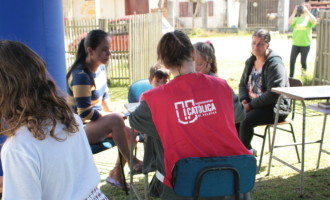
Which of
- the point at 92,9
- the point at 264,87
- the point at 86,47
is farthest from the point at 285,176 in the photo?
the point at 92,9

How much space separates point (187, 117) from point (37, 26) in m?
1.79

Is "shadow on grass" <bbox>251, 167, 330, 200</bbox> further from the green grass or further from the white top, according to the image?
the white top

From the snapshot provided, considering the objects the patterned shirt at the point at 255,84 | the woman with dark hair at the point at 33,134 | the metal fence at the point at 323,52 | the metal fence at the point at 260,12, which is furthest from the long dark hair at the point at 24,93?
the metal fence at the point at 260,12

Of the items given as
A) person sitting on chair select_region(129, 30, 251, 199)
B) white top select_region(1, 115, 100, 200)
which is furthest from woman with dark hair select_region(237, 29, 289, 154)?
white top select_region(1, 115, 100, 200)

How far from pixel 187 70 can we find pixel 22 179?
1.25 meters

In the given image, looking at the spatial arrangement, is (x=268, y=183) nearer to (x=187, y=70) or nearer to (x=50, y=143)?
(x=187, y=70)

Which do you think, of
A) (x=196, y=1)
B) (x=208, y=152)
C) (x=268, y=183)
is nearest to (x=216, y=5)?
(x=196, y=1)

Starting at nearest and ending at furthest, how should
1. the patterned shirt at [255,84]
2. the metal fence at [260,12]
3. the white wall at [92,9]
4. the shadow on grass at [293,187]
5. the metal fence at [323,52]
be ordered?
1. the shadow on grass at [293,187]
2. the patterned shirt at [255,84]
3. the metal fence at [323,52]
4. the white wall at [92,9]
5. the metal fence at [260,12]

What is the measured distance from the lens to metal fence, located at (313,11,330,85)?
8.57 metres

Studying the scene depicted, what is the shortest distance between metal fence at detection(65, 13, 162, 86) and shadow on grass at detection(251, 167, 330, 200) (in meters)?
5.49

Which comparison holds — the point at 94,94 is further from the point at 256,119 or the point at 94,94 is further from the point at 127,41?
the point at 127,41

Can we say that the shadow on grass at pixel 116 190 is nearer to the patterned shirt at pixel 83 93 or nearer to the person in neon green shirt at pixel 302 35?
the patterned shirt at pixel 83 93

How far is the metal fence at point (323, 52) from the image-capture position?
8.57 metres

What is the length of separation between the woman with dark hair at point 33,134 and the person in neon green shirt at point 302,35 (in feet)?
27.2
